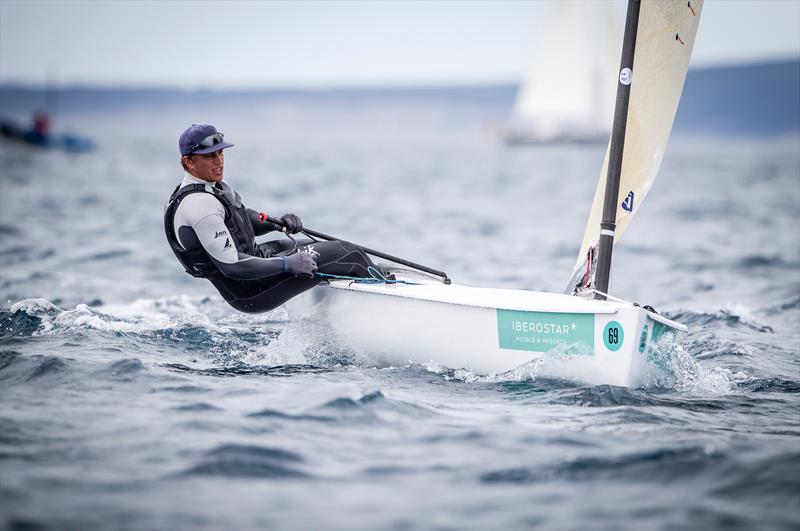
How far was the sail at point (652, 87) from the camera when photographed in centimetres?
584

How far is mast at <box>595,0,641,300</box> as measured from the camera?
568 centimetres

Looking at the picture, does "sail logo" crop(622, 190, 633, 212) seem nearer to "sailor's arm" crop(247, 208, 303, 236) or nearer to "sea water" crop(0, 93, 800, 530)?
"sea water" crop(0, 93, 800, 530)

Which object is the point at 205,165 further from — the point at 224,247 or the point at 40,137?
the point at 40,137

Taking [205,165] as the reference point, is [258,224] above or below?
below

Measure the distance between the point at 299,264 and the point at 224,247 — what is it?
0.48 metres

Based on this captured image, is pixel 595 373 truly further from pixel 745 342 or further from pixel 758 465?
pixel 745 342

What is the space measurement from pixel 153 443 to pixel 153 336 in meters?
2.55

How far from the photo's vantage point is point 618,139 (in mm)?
5699

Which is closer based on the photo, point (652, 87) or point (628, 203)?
point (652, 87)

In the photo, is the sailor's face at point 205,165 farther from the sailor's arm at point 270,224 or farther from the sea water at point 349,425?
the sea water at point 349,425

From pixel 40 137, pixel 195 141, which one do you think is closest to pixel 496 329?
pixel 195 141

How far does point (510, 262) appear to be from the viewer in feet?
40.7

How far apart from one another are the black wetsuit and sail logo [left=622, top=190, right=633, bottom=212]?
5.70ft

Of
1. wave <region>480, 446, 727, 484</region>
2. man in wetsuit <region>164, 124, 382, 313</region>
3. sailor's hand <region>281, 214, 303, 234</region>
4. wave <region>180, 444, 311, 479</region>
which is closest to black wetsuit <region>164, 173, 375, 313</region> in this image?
man in wetsuit <region>164, 124, 382, 313</region>
